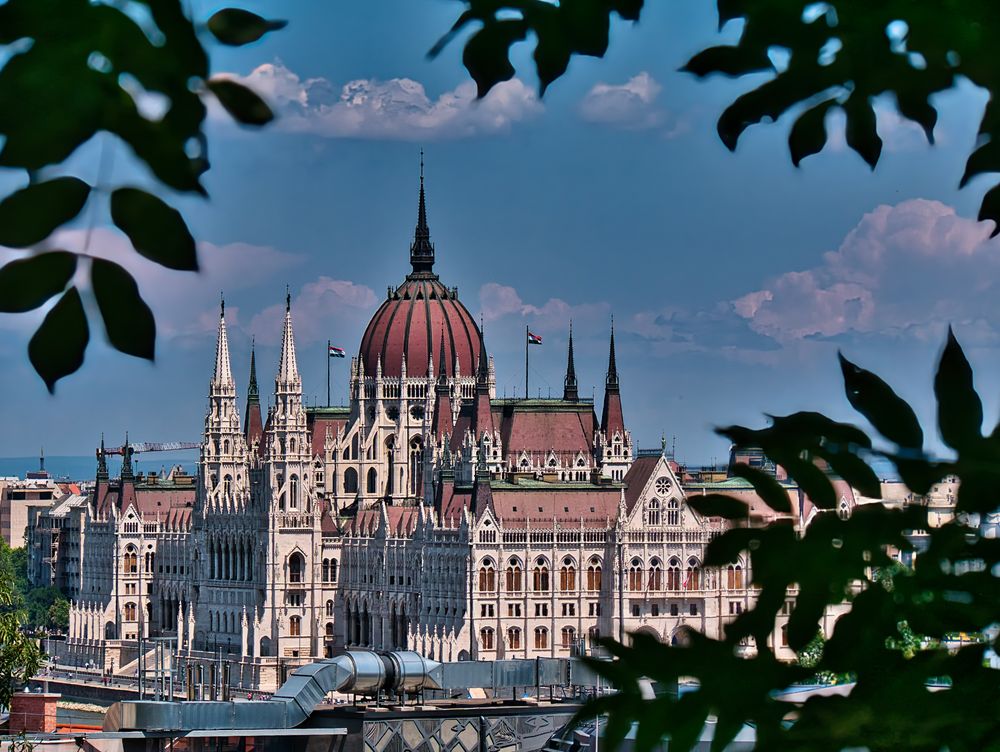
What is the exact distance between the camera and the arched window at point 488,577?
97.1m

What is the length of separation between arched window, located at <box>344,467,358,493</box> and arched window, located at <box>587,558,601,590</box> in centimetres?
2362

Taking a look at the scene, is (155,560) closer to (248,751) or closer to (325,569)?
(325,569)

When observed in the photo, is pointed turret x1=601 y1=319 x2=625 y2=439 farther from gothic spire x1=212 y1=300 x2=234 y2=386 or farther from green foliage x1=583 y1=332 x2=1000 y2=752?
green foliage x1=583 y1=332 x2=1000 y2=752

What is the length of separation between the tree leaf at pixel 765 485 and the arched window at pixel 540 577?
309 feet

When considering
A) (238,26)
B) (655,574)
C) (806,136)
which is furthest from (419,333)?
(238,26)

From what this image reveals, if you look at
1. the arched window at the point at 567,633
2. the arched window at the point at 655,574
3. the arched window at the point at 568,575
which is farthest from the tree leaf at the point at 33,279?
the arched window at the point at 655,574

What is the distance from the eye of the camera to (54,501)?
601 ft

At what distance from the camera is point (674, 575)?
9969cm

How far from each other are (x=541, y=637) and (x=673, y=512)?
27.4 feet

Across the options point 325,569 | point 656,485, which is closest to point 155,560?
point 325,569

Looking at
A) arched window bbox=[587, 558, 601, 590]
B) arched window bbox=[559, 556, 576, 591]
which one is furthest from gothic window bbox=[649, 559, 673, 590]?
arched window bbox=[559, 556, 576, 591]

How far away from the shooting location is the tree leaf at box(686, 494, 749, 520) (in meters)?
3.57

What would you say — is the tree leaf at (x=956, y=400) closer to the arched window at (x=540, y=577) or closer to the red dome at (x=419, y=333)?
the arched window at (x=540, y=577)

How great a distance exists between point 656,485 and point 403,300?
27.3 m
